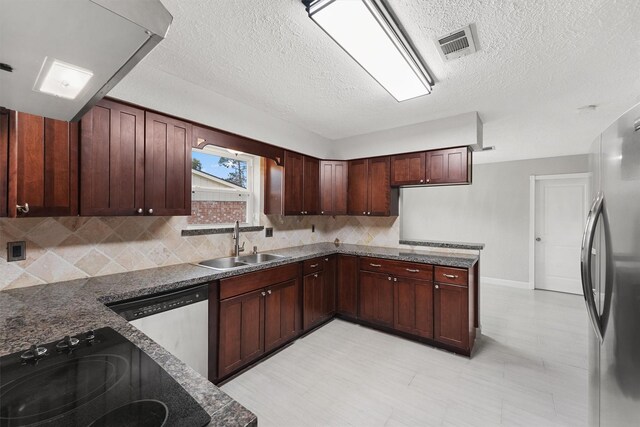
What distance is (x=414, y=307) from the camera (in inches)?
121

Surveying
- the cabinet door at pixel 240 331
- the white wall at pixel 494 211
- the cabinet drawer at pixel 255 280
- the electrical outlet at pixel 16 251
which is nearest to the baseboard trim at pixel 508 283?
the white wall at pixel 494 211

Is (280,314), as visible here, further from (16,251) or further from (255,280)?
(16,251)

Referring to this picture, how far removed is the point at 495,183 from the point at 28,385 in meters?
6.43

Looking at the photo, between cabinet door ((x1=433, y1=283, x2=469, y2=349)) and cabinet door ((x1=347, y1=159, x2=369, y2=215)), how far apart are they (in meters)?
1.42

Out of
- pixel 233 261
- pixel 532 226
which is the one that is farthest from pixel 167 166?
pixel 532 226

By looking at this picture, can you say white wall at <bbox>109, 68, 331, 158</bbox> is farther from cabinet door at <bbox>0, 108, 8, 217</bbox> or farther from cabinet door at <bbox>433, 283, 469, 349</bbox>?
cabinet door at <bbox>433, 283, 469, 349</bbox>

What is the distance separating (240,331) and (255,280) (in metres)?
0.45

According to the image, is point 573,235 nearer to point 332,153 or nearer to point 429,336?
point 429,336

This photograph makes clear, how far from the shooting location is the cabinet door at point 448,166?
3.10 metres

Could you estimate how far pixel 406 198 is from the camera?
6.10 m

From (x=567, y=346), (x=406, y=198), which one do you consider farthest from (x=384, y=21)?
(x=406, y=198)

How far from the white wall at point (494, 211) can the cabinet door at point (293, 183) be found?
2.16 m

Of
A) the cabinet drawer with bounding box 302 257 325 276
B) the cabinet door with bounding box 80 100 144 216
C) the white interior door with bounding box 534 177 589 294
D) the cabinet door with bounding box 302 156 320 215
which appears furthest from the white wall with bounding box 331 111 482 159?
the white interior door with bounding box 534 177 589 294

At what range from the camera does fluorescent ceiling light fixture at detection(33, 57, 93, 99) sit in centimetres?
85
